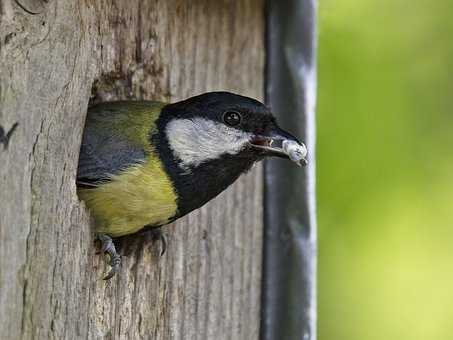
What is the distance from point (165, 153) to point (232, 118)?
194mm

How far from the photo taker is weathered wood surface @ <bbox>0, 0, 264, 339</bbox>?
2.02 meters

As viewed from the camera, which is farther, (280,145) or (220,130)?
(220,130)

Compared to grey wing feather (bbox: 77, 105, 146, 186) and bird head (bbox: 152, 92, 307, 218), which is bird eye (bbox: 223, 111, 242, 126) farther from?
grey wing feather (bbox: 77, 105, 146, 186)

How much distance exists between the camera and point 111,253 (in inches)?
94.4

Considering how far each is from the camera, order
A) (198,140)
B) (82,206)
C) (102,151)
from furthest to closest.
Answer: (198,140), (102,151), (82,206)

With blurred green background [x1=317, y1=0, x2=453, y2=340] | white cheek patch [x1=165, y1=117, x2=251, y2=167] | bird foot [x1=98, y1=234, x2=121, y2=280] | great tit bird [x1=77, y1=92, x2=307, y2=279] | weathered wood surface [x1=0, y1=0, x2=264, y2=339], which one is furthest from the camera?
blurred green background [x1=317, y1=0, x2=453, y2=340]

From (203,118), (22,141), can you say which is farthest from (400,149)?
(22,141)

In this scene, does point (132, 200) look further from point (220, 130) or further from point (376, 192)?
point (376, 192)

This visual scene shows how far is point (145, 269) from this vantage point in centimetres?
252

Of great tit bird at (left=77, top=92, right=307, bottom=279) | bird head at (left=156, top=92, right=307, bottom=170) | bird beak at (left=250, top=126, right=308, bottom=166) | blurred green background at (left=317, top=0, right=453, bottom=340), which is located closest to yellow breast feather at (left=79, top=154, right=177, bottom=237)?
great tit bird at (left=77, top=92, right=307, bottom=279)

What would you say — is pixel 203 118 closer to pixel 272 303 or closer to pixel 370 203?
pixel 272 303

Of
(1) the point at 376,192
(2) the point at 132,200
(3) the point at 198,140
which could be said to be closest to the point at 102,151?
(2) the point at 132,200

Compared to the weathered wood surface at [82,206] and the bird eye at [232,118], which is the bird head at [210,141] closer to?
the bird eye at [232,118]

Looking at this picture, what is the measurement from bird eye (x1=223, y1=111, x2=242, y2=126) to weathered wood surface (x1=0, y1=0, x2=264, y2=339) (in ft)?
0.68
